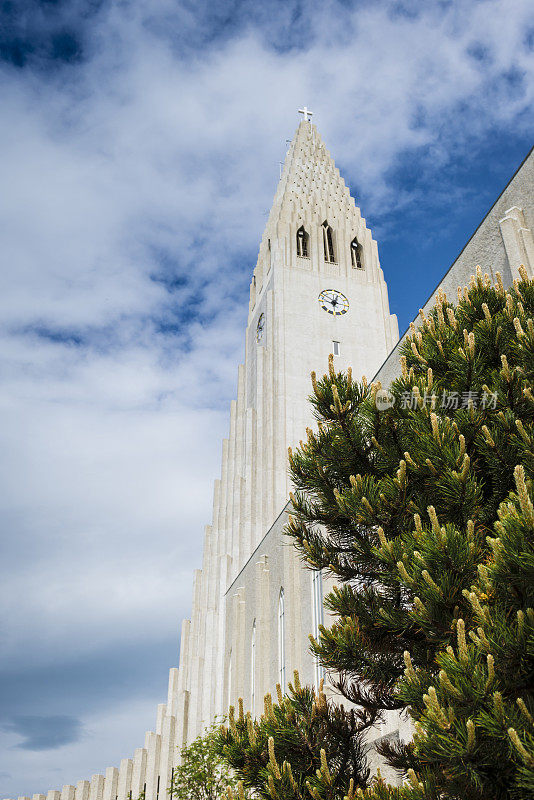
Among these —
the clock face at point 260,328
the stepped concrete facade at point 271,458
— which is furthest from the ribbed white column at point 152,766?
the clock face at point 260,328

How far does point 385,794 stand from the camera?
5.82 meters

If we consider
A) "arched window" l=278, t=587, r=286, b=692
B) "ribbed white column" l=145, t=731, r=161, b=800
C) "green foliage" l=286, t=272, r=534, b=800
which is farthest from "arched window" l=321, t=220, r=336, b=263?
"green foliage" l=286, t=272, r=534, b=800

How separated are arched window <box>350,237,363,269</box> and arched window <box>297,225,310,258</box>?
3.07m

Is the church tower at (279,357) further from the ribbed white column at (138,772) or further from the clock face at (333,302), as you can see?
the ribbed white column at (138,772)

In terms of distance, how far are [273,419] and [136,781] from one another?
19.8m

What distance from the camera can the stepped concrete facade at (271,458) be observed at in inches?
1030

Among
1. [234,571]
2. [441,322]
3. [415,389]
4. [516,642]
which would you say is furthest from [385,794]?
[234,571]

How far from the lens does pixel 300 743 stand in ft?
23.1

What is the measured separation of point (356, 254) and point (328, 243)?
207cm

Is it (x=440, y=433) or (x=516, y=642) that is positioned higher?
(x=440, y=433)

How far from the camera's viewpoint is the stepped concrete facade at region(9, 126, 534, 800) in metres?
26.2

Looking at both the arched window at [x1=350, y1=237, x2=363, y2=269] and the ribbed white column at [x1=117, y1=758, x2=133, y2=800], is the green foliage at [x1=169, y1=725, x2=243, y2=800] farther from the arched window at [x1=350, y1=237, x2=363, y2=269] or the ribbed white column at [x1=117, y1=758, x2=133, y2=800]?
the arched window at [x1=350, y1=237, x2=363, y2=269]

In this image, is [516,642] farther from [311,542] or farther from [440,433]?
[311,542]

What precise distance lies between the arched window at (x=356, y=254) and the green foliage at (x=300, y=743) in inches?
1596
